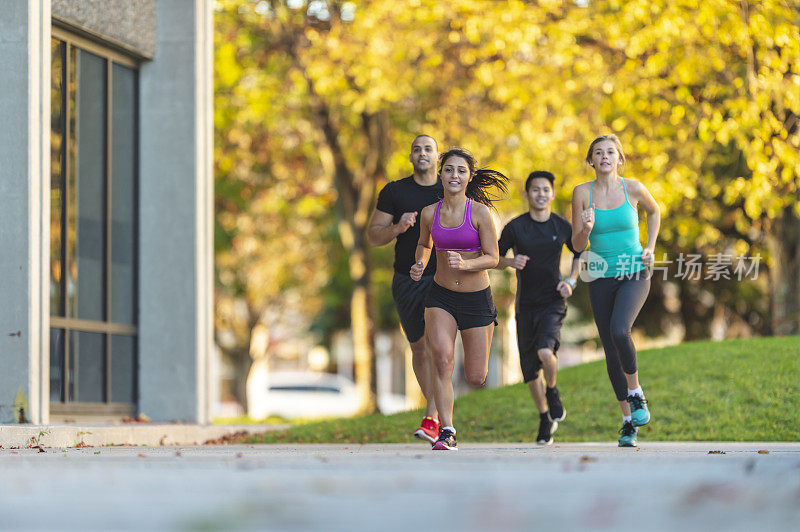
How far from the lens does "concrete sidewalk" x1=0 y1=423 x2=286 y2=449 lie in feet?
32.7

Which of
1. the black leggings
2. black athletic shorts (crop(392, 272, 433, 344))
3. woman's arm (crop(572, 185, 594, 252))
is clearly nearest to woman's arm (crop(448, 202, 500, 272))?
black athletic shorts (crop(392, 272, 433, 344))

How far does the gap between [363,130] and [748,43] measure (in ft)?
31.6

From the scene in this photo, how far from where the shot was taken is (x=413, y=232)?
31.0ft

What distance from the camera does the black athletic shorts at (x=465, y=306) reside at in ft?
29.2

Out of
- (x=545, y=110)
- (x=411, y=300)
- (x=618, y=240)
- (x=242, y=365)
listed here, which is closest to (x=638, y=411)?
(x=618, y=240)

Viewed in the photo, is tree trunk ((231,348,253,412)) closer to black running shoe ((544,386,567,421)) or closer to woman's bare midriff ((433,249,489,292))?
black running shoe ((544,386,567,421))

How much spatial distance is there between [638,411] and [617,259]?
46.2 inches

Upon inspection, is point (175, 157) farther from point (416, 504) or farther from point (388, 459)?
point (416, 504)

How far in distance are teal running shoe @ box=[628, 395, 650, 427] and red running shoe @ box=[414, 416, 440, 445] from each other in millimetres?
1518

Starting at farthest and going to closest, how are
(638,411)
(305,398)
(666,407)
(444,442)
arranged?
1. (305,398)
2. (666,407)
3. (638,411)
4. (444,442)

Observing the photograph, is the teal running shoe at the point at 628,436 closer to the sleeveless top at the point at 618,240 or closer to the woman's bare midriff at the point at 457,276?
the sleeveless top at the point at 618,240

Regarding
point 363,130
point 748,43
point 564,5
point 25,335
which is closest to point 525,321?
point 25,335

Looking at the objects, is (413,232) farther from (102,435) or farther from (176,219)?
(176,219)

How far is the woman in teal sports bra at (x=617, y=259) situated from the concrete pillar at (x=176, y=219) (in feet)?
20.4
